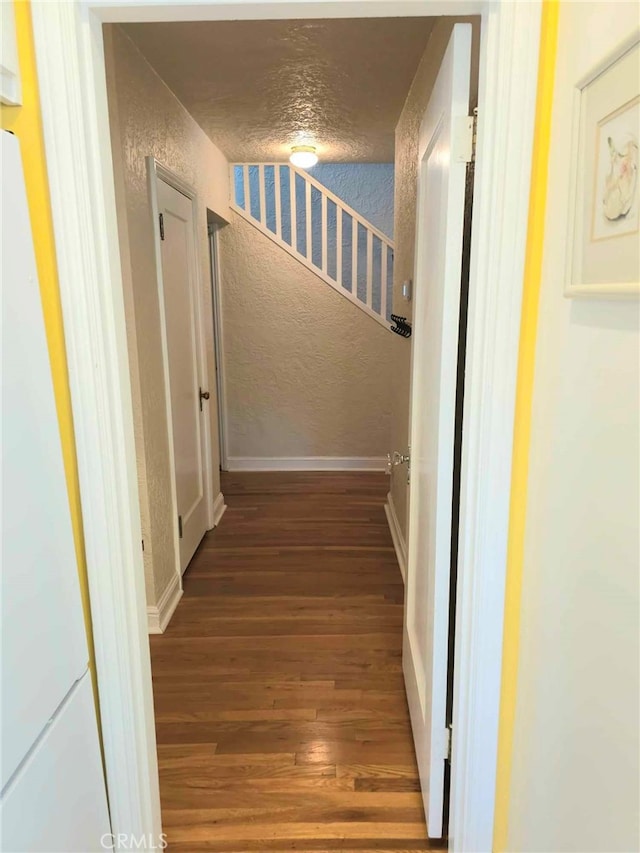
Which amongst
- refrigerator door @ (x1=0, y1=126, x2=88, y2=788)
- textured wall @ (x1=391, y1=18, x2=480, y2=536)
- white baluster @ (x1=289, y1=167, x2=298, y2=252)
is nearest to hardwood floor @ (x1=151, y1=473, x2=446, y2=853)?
textured wall @ (x1=391, y1=18, x2=480, y2=536)

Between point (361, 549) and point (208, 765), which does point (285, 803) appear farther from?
point (361, 549)

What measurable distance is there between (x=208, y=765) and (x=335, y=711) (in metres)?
0.49

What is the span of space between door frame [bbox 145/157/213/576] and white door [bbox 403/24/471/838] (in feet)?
4.53

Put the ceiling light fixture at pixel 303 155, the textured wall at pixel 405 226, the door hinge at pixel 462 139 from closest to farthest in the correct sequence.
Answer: the door hinge at pixel 462 139
the textured wall at pixel 405 226
the ceiling light fixture at pixel 303 155

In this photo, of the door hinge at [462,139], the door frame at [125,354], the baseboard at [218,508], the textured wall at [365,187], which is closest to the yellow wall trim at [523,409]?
the door frame at [125,354]

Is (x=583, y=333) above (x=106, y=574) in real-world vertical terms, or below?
above

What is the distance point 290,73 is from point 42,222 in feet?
6.68

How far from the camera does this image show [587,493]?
97 cm

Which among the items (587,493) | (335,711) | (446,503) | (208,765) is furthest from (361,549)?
(587,493)

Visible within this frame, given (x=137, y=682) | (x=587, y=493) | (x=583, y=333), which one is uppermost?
(x=583, y=333)

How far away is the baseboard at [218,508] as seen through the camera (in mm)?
3878

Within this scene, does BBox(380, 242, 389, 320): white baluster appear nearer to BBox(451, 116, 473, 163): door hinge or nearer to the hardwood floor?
the hardwood floor

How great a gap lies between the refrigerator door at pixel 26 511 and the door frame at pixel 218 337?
3.53 meters
